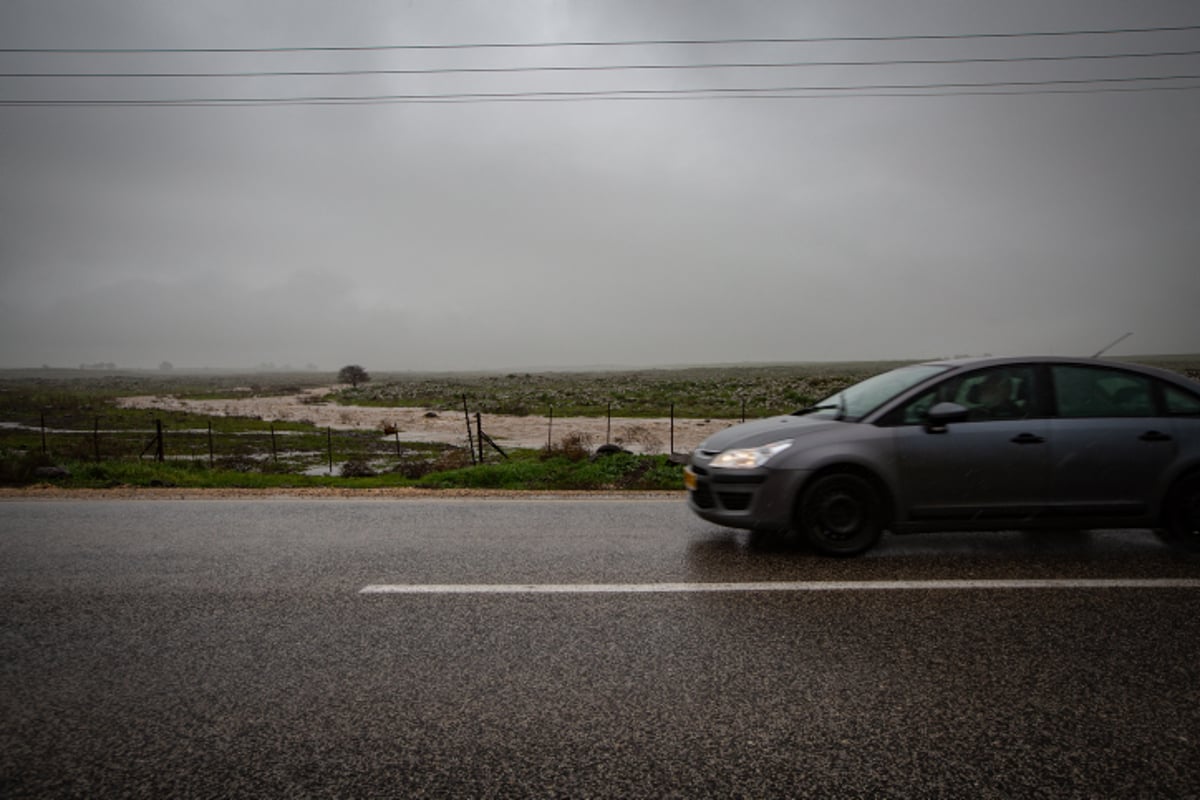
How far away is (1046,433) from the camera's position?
196 inches

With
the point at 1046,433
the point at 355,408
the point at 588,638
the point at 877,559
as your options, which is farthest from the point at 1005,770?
the point at 355,408

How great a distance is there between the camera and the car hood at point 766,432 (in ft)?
17.0

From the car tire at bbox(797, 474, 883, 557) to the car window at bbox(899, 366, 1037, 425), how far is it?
2.23 feet

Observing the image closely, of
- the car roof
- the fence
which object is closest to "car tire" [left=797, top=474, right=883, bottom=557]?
the car roof

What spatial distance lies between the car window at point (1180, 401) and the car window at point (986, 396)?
3.56 feet

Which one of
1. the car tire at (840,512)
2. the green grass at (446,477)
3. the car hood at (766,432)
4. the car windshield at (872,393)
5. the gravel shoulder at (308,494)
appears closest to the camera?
the car tire at (840,512)

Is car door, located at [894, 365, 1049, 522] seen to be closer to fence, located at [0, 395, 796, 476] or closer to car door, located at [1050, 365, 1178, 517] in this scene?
car door, located at [1050, 365, 1178, 517]

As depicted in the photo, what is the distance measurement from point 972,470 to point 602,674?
3579mm

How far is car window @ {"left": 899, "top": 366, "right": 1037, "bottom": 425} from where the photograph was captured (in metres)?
5.08

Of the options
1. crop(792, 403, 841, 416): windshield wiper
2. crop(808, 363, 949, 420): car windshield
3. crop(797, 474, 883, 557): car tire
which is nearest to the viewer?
crop(797, 474, 883, 557): car tire

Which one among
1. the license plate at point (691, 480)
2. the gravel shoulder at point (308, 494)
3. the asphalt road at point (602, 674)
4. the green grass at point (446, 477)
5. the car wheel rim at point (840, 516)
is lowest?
the green grass at point (446, 477)

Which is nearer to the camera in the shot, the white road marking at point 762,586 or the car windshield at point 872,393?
the white road marking at point 762,586

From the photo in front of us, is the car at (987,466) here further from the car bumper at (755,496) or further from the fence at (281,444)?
the fence at (281,444)

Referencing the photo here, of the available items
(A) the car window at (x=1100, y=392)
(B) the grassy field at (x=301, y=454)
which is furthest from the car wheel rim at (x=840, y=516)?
(B) the grassy field at (x=301, y=454)
